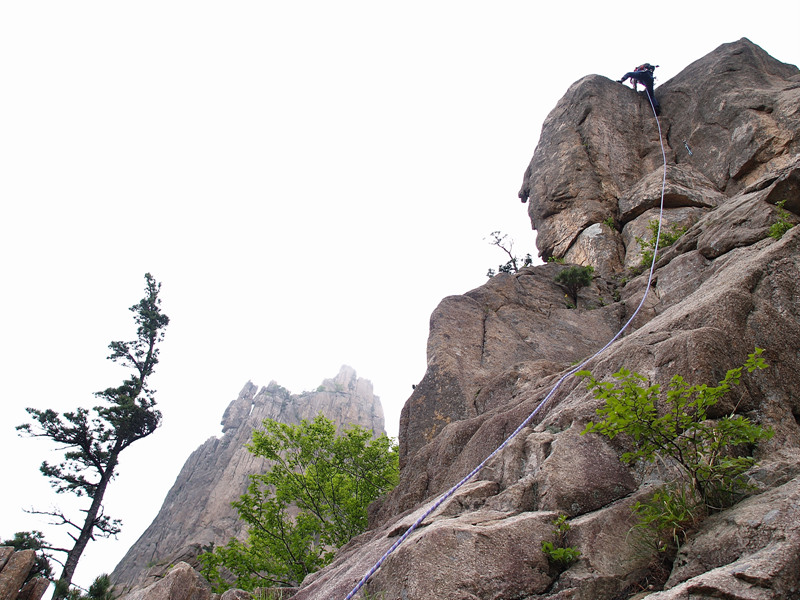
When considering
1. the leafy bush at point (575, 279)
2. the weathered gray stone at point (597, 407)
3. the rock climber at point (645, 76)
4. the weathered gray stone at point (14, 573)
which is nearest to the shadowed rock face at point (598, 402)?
the weathered gray stone at point (597, 407)

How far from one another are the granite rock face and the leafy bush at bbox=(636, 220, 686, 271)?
108 ft

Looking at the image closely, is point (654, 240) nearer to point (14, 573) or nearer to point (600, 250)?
point (600, 250)

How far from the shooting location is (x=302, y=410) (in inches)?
3378

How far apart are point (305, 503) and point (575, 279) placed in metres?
11.7

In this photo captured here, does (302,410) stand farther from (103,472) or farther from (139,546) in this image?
(103,472)

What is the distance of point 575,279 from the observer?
1584 cm

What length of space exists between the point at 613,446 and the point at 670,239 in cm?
1180

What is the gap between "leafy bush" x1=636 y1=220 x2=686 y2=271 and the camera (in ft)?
47.4

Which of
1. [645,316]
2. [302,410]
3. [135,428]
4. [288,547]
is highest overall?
[302,410]

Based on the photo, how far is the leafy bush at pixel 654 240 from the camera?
1445 cm

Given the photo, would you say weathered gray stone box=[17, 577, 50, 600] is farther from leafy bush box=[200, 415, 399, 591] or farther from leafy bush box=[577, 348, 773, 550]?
leafy bush box=[577, 348, 773, 550]

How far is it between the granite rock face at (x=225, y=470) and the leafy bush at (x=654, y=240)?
33.0 metres

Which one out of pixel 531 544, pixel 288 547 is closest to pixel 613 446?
pixel 531 544

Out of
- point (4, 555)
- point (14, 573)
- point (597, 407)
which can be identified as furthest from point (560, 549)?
point (4, 555)
